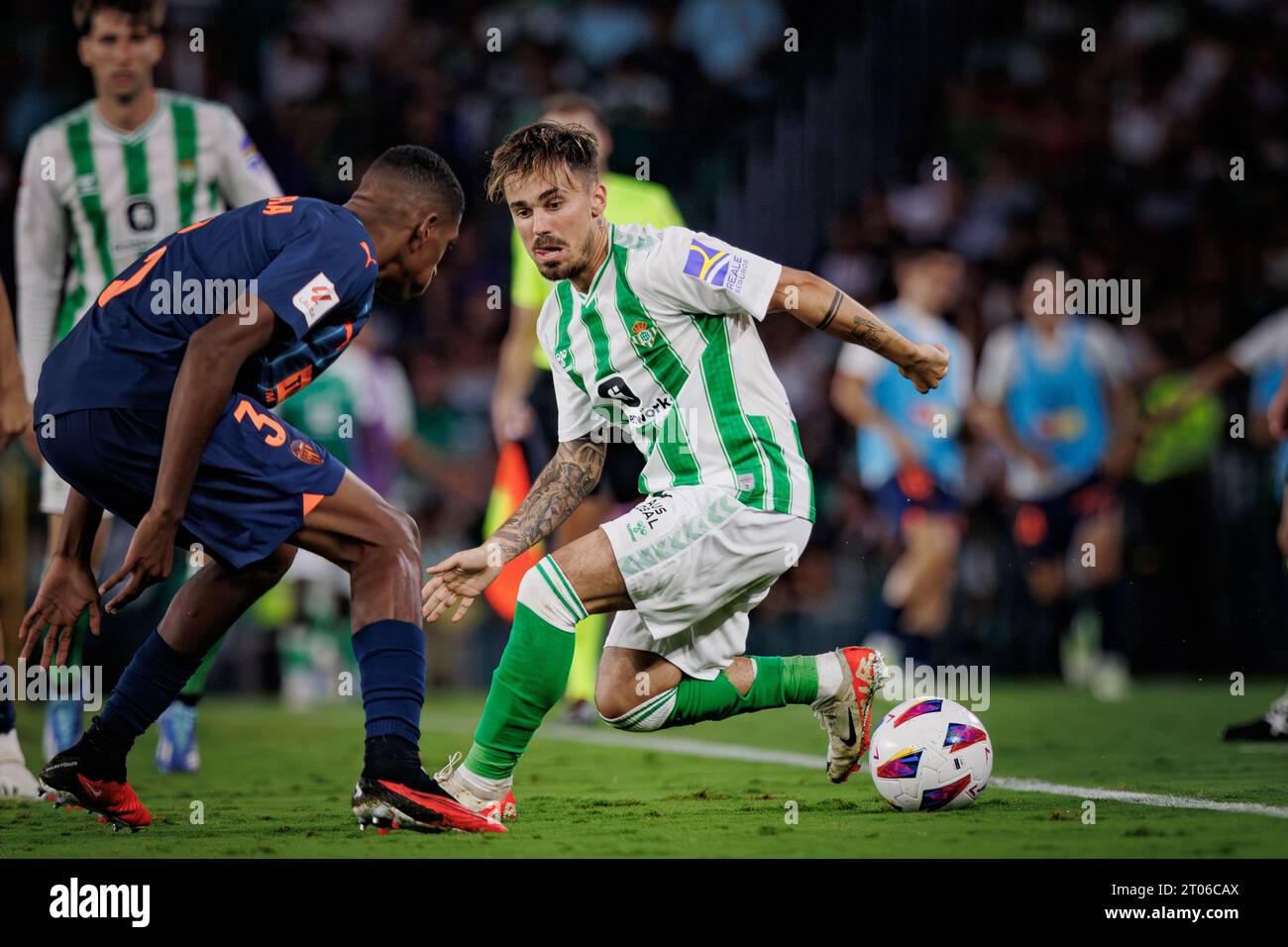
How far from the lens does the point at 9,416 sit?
4.75 metres

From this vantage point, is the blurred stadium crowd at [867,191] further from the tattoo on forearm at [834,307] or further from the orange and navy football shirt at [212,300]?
the tattoo on forearm at [834,307]

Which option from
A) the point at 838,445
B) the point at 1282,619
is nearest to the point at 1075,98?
the point at 838,445

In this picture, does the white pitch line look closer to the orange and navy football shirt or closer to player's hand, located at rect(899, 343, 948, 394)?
player's hand, located at rect(899, 343, 948, 394)

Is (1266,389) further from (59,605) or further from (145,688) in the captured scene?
(59,605)

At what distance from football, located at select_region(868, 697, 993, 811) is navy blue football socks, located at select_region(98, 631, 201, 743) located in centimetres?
184

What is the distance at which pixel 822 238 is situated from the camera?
10906 millimetres

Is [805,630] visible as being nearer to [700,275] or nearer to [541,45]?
[541,45]

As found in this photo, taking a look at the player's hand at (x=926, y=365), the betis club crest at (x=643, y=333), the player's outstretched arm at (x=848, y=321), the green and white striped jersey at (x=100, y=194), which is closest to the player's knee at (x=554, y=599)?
the betis club crest at (x=643, y=333)

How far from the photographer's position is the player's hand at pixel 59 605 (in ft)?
12.6

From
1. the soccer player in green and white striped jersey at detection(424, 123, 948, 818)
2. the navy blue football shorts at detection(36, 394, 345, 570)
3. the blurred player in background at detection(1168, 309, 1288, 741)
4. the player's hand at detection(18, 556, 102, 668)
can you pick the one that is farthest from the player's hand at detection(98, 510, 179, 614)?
the blurred player in background at detection(1168, 309, 1288, 741)

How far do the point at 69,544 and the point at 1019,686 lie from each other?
22.8 ft

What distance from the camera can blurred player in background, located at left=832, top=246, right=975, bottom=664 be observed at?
7.97 metres

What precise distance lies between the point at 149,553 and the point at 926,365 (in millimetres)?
2017

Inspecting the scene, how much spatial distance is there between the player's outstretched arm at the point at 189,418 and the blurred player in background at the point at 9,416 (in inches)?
57.9
